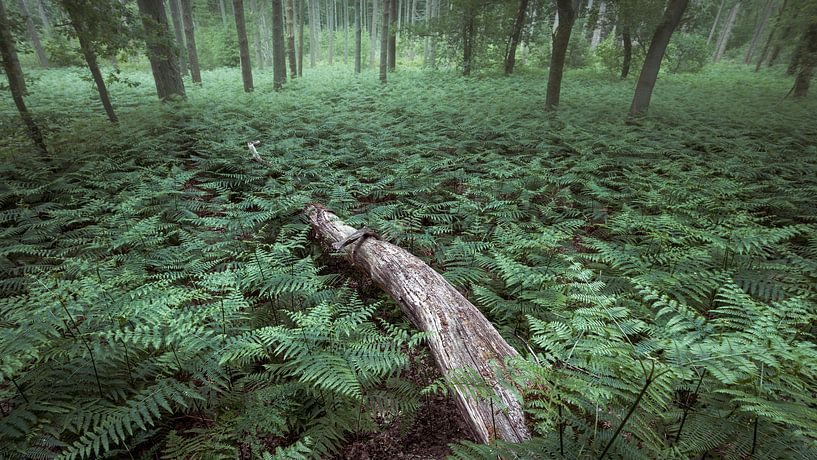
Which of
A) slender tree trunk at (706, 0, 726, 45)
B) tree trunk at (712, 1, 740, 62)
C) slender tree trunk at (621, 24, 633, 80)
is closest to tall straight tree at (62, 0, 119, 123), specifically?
slender tree trunk at (621, 24, 633, 80)

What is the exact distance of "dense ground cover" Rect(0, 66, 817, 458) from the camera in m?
1.76

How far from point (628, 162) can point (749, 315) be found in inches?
234

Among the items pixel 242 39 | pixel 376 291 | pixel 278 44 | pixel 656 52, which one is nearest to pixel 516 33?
pixel 656 52

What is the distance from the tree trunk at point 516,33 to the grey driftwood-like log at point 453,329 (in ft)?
58.6

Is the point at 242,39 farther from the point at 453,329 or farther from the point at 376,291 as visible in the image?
the point at 453,329

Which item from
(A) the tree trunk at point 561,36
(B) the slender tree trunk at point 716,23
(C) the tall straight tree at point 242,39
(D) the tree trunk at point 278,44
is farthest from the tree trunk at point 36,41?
(B) the slender tree trunk at point 716,23

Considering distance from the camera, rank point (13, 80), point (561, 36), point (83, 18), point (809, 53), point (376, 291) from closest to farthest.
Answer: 1. point (376, 291)
2. point (13, 80)
3. point (83, 18)
4. point (561, 36)
5. point (809, 53)

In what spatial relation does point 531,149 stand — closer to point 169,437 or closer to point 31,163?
point 169,437

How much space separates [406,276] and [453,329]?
2.74ft

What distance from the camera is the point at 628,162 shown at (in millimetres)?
7133

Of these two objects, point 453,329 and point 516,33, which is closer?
point 453,329

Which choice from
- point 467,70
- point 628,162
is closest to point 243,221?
point 628,162

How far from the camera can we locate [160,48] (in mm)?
10367

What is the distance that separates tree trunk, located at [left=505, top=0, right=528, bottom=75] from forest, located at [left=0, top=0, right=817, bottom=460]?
18.9 ft
